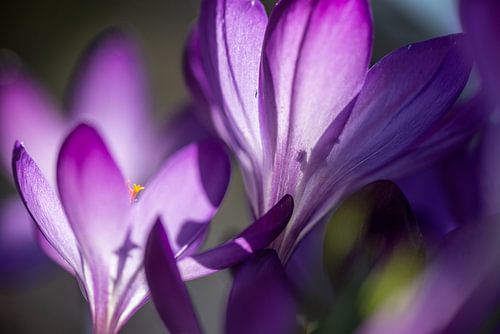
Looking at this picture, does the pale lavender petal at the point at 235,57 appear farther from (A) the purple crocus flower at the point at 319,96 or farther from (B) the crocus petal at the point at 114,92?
(B) the crocus petal at the point at 114,92

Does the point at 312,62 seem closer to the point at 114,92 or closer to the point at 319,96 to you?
the point at 319,96

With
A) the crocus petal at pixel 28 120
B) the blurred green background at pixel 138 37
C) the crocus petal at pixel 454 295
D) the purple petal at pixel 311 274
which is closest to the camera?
the crocus petal at pixel 454 295

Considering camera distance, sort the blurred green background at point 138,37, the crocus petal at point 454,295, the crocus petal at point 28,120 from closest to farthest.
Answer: the crocus petal at point 454,295 → the crocus petal at point 28,120 → the blurred green background at point 138,37

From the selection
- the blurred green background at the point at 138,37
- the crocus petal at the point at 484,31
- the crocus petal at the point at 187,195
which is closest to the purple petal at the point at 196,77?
the crocus petal at the point at 187,195

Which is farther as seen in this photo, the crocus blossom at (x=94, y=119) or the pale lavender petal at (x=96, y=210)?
the crocus blossom at (x=94, y=119)

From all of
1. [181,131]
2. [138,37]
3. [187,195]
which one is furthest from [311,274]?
[138,37]

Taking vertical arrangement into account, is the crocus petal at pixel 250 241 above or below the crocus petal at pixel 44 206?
below

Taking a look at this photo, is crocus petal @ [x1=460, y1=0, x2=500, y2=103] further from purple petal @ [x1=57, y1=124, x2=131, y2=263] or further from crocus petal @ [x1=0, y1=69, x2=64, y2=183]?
crocus petal @ [x1=0, y1=69, x2=64, y2=183]
